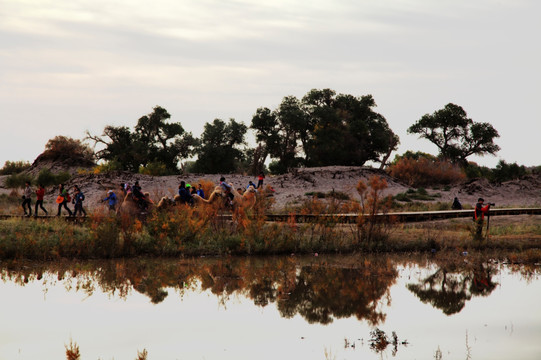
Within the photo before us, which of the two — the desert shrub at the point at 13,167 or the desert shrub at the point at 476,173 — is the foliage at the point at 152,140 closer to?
the desert shrub at the point at 13,167

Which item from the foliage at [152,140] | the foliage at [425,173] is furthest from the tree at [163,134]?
the foliage at [425,173]

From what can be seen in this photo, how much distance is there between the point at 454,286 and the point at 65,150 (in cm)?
4564

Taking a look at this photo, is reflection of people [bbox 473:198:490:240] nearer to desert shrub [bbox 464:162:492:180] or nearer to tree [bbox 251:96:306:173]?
desert shrub [bbox 464:162:492:180]

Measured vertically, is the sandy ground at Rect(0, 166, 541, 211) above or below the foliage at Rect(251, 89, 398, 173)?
below

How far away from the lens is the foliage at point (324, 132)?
5312 cm

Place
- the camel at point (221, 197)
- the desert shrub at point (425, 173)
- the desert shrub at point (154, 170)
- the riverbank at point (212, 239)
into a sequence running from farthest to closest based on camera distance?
the desert shrub at point (154, 170) → the desert shrub at point (425, 173) → the camel at point (221, 197) → the riverbank at point (212, 239)

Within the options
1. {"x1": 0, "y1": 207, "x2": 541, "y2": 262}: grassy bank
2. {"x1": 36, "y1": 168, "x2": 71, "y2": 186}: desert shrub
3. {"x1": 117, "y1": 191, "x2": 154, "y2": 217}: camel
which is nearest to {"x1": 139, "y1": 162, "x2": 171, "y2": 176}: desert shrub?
{"x1": 36, "y1": 168, "x2": 71, "y2": 186}: desert shrub

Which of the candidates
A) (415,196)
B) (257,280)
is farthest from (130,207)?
(415,196)

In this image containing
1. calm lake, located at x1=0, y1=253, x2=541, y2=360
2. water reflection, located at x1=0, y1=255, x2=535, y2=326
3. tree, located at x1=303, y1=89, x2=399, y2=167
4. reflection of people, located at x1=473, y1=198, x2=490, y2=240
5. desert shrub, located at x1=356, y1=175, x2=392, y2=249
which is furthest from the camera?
tree, located at x1=303, y1=89, x2=399, y2=167

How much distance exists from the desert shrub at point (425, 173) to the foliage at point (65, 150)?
23.1 metres

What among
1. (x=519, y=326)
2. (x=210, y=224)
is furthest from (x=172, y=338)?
(x=210, y=224)

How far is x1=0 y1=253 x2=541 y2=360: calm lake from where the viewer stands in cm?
971

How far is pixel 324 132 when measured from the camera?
175 feet

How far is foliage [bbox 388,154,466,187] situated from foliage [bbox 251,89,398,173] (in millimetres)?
5168
